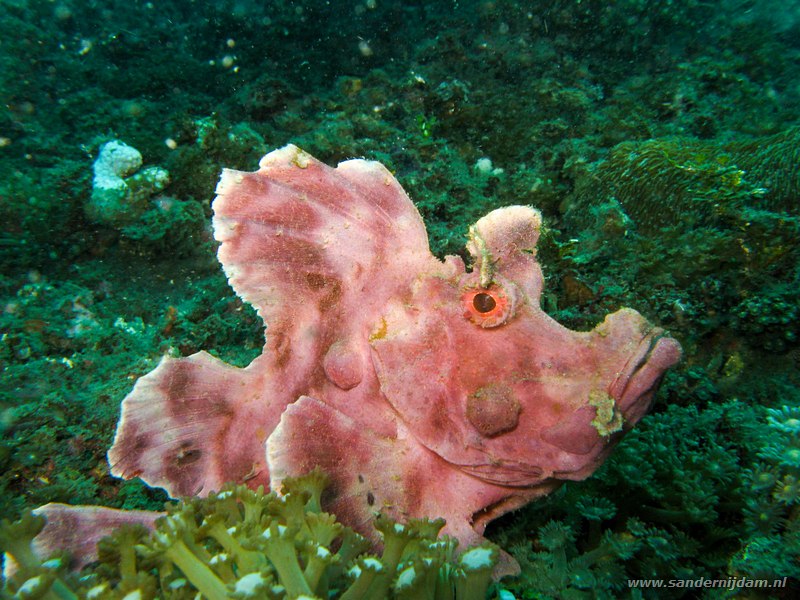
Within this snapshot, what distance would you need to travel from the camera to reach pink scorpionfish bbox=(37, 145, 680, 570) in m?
2.33

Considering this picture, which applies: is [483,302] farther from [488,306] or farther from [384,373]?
[384,373]

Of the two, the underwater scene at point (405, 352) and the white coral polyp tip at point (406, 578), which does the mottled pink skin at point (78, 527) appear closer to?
the underwater scene at point (405, 352)

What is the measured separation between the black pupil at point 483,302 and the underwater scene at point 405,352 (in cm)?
5

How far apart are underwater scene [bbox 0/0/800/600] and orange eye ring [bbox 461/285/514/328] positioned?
18mm

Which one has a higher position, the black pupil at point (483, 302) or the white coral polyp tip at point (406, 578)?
the black pupil at point (483, 302)

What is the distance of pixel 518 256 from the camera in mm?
2736

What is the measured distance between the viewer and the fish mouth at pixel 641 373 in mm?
2184

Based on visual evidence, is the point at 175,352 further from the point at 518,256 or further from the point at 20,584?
the point at 518,256

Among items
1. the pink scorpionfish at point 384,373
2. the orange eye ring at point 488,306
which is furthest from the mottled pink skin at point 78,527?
the orange eye ring at point 488,306

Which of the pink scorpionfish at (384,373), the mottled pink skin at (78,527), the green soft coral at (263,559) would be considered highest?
the pink scorpionfish at (384,373)

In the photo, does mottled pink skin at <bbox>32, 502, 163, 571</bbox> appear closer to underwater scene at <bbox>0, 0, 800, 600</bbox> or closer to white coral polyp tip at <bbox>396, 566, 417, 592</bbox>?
underwater scene at <bbox>0, 0, 800, 600</bbox>

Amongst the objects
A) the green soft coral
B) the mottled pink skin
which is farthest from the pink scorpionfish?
the mottled pink skin

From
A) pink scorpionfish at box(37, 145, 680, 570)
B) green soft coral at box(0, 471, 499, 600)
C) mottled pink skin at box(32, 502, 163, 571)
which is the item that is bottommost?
mottled pink skin at box(32, 502, 163, 571)

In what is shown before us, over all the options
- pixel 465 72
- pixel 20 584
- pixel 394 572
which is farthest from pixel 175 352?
pixel 465 72
